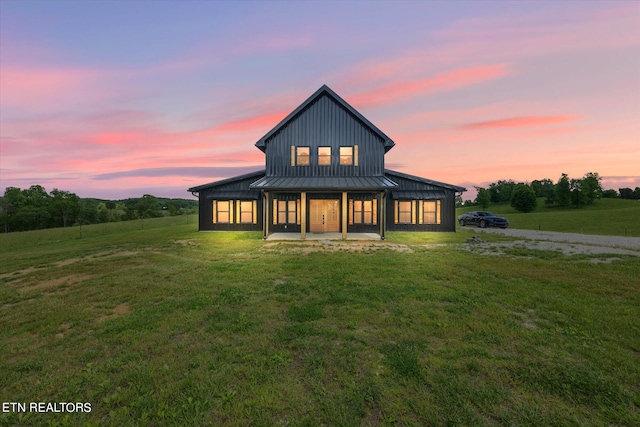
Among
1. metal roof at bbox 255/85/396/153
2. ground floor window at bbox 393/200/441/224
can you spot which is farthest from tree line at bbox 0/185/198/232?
ground floor window at bbox 393/200/441/224

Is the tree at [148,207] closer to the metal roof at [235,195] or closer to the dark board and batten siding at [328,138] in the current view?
the metal roof at [235,195]

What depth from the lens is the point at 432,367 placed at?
362 centimetres

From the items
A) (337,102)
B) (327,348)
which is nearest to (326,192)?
(337,102)

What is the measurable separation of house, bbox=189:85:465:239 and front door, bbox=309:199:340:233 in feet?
0.21

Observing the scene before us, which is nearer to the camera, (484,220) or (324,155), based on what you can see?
(324,155)

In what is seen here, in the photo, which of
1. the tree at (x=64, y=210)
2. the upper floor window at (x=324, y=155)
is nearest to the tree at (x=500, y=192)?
the upper floor window at (x=324, y=155)

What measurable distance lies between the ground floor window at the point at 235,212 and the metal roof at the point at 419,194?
11615 mm

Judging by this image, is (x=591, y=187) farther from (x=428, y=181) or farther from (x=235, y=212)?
(x=235, y=212)

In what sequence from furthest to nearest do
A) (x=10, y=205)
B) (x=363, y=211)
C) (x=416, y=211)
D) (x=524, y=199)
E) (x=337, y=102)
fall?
(x=10, y=205)
(x=524, y=199)
(x=416, y=211)
(x=363, y=211)
(x=337, y=102)

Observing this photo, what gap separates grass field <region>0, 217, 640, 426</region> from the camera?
9.59 ft

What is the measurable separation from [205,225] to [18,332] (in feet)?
57.7

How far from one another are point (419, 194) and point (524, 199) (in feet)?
198

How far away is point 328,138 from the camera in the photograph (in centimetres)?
2003

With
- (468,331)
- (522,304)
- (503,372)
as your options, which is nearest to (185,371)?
(503,372)
